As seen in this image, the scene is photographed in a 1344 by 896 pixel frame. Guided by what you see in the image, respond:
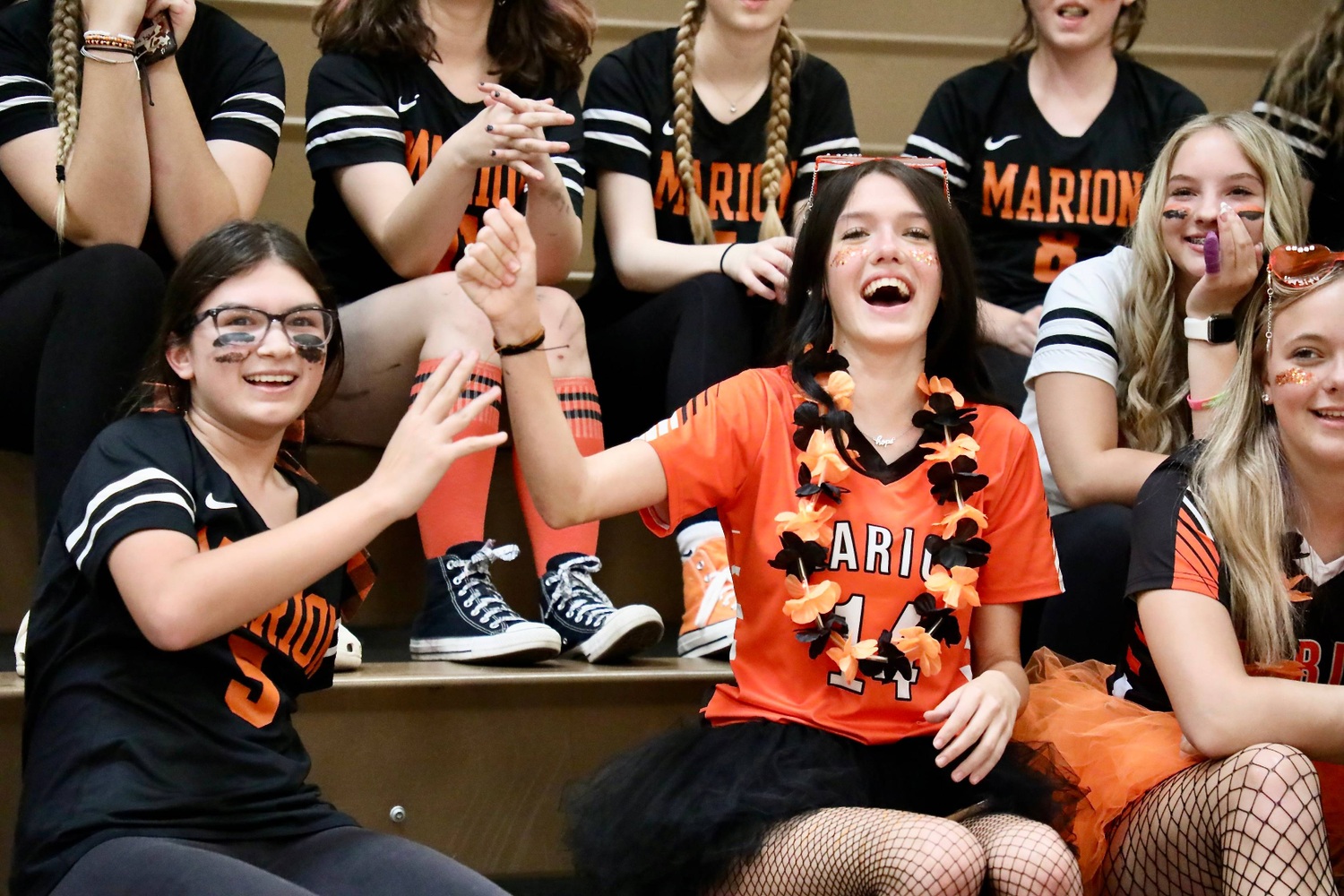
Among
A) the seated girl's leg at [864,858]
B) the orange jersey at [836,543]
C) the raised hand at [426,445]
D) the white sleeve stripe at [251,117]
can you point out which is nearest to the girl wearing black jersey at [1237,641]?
the orange jersey at [836,543]

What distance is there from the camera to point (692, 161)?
2.37 m

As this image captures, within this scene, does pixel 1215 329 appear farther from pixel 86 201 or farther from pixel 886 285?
pixel 86 201

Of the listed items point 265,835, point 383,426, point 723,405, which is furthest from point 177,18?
point 265,835

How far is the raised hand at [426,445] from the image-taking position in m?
1.41

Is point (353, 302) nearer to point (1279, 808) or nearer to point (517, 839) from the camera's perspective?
point (517, 839)

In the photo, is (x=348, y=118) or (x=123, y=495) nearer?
(x=123, y=495)

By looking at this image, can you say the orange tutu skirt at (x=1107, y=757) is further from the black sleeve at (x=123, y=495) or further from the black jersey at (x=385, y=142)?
the black jersey at (x=385, y=142)

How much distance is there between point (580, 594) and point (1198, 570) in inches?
33.1

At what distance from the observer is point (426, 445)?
1.42m

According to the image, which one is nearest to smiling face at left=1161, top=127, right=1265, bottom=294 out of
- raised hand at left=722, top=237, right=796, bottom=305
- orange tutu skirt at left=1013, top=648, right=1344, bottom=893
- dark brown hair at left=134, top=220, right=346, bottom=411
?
raised hand at left=722, top=237, right=796, bottom=305

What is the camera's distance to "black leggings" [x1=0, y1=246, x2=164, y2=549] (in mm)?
1785

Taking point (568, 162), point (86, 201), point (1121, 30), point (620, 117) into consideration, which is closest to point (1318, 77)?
point (1121, 30)

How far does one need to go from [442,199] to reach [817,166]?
0.52 meters

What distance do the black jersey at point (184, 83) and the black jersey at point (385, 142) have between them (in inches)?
3.1
